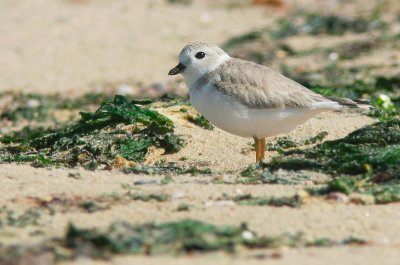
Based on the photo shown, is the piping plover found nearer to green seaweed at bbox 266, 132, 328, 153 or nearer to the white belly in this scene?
Answer: the white belly

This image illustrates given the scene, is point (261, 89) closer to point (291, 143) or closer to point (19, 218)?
point (291, 143)

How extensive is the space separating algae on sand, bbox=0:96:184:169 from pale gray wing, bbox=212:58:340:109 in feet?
2.56

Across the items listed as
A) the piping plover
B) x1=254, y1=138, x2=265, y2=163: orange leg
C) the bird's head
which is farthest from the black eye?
x1=254, y1=138, x2=265, y2=163: orange leg

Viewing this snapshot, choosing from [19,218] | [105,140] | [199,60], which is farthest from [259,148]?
[19,218]

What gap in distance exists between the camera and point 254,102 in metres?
6.61

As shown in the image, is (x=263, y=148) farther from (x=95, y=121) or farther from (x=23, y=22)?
(x=23, y=22)

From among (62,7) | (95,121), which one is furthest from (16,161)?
(62,7)

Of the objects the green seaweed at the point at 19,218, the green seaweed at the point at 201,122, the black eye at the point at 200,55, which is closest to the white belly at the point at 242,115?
the black eye at the point at 200,55

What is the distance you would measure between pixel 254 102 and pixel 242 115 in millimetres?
125

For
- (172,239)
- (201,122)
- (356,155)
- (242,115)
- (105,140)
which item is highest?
(201,122)

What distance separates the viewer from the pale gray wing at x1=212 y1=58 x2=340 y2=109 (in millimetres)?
6621

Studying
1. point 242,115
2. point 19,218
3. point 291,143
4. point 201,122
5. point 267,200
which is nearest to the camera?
A: point 19,218

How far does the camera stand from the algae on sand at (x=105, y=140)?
278 inches

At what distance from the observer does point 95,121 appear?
7.61 metres
